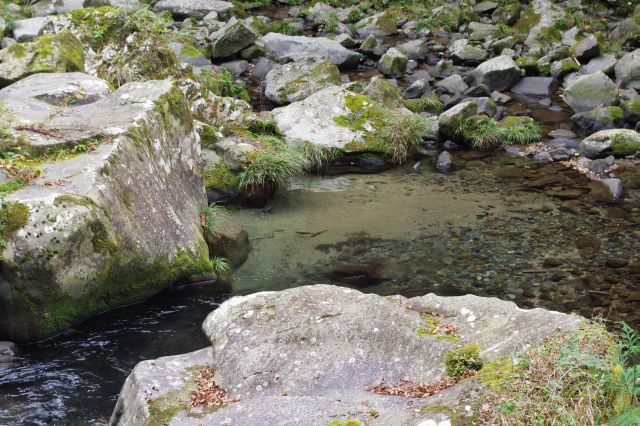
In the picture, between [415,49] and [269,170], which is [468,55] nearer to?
[415,49]

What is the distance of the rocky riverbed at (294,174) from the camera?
22.7ft

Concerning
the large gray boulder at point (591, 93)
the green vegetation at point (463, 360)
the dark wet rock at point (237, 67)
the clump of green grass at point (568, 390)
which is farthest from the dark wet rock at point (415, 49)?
the clump of green grass at point (568, 390)

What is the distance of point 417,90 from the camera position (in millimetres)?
16578

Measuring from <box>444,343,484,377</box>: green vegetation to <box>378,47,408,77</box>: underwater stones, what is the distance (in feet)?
49.8

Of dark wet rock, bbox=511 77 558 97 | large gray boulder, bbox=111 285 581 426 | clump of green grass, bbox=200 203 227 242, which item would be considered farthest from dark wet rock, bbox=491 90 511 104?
large gray boulder, bbox=111 285 581 426

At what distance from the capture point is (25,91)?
921 centimetres

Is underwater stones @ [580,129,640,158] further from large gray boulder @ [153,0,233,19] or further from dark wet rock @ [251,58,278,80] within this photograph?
large gray boulder @ [153,0,233,19]

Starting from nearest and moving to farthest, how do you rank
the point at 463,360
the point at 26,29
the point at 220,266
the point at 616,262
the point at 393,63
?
the point at 463,360, the point at 220,266, the point at 616,262, the point at 26,29, the point at 393,63

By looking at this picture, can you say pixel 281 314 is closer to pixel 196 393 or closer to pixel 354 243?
pixel 196 393

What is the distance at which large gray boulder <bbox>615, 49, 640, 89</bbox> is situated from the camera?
16.5 m

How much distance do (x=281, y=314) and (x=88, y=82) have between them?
20.2 ft

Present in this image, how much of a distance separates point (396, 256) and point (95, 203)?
14.0 ft

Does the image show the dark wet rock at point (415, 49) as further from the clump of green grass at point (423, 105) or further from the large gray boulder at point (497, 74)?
the clump of green grass at point (423, 105)

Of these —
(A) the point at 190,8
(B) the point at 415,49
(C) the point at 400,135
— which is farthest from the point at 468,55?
(A) the point at 190,8
